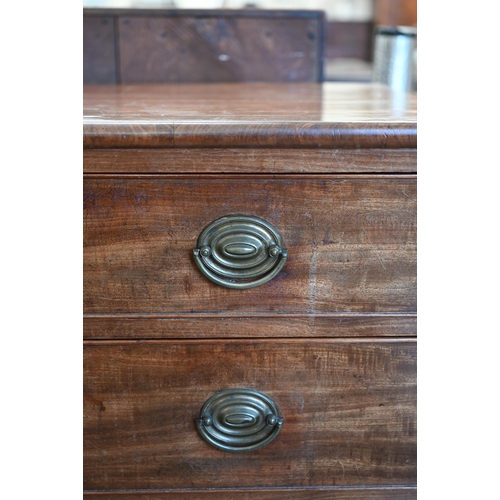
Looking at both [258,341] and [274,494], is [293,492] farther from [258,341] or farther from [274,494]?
[258,341]

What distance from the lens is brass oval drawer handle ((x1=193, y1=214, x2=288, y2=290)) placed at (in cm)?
66

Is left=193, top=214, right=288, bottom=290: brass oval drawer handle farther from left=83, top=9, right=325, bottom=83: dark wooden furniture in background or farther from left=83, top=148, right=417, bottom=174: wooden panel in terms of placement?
left=83, top=9, right=325, bottom=83: dark wooden furniture in background

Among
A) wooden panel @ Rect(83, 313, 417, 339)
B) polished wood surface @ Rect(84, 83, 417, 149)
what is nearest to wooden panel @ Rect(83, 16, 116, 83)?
polished wood surface @ Rect(84, 83, 417, 149)

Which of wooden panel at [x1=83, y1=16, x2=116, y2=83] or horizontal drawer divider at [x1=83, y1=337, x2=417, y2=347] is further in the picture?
wooden panel at [x1=83, y1=16, x2=116, y2=83]

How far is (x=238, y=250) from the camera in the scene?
66 centimetres

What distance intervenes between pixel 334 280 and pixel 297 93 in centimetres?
46

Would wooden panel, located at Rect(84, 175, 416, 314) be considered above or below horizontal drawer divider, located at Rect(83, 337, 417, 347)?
above

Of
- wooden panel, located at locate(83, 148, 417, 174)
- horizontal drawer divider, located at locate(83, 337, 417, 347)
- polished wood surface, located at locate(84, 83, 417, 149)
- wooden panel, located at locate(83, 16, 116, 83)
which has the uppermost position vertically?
wooden panel, located at locate(83, 16, 116, 83)

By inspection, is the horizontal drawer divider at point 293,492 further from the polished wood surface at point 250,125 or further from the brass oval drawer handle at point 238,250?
the polished wood surface at point 250,125

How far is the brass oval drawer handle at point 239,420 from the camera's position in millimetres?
694

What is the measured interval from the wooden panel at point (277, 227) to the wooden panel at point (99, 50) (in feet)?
2.47

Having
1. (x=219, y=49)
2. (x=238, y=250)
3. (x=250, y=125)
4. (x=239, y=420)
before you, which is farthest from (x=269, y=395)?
Answer: (x=219, y=49)

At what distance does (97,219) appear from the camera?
2.19ft

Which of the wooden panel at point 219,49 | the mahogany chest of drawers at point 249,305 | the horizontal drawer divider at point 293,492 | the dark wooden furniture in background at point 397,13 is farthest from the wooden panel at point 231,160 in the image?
the dark wooden furniture in background at point 397,13
